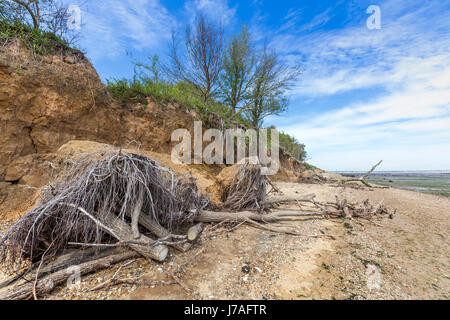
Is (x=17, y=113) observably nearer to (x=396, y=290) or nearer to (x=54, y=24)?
(x=54, y=24)

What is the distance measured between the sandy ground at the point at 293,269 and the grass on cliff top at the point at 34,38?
628 cm

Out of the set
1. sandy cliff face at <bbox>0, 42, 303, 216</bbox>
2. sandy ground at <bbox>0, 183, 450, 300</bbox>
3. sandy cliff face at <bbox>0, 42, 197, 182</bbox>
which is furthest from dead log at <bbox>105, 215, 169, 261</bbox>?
sandy cliff face at <bbox>0, 42, 197, 182</bbox>

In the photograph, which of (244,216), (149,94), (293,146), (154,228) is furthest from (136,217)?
(293,146)

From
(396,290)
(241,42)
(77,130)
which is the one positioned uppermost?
(241,42)

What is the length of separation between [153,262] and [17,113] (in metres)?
5.46

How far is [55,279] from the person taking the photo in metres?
1.98

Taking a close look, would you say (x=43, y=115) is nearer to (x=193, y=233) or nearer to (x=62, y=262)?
(x=62, y=262)

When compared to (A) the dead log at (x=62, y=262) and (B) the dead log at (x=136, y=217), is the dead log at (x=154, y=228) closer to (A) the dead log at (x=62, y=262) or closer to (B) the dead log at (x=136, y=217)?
(B) the dead log at (x=136, y=217)

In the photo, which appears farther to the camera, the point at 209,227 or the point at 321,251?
the point at 209,227

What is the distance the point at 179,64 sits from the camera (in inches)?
420

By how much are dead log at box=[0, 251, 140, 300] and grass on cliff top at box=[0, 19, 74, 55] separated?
593 centimetres

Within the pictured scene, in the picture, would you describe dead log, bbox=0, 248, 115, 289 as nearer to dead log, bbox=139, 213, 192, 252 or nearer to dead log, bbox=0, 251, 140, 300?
dead log, bbox=0, 251, 140, 300

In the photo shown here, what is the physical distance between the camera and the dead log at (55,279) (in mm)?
1819
